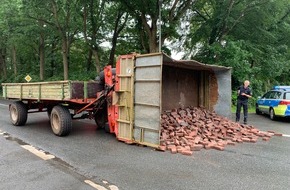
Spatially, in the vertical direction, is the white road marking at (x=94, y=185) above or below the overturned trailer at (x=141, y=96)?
below

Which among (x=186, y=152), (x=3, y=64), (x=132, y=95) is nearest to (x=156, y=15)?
(x=132, y=95)

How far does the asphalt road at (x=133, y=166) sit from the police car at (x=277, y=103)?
→ 16.8 feet

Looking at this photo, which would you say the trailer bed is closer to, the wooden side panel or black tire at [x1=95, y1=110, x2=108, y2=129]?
the wooden side panel

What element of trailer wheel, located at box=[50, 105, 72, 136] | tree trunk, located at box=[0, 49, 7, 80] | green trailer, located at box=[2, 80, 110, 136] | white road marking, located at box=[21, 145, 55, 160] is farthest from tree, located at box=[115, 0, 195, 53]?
tree trunk, located at box=[0, 49, 7, 80]

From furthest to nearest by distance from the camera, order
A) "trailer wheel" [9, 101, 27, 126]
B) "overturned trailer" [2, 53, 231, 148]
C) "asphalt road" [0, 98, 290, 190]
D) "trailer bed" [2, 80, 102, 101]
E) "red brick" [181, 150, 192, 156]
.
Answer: "trailer wheel" [9, 101, 27, 126] → "trailer bed" [2, 80, 102, 101] → "overturned trailer" [2, 53, 231, 148] → "red brick" [181, 150, 192, 156] → "asphalt road" [0, 98, 290, 190]

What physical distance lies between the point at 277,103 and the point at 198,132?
6.88 m

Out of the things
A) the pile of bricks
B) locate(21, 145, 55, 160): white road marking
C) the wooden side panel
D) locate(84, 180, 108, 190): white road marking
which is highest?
the wooden side panel

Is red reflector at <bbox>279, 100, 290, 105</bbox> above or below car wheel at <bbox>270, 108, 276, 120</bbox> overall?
above

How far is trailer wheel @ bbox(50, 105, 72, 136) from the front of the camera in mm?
8031

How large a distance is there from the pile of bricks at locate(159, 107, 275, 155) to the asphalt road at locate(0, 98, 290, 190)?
29 cm

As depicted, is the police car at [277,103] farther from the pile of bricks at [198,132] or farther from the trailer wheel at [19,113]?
the trailer wheel at [19,113]

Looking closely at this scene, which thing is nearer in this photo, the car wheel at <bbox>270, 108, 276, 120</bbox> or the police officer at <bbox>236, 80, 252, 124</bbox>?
the police officer at <bbox>236, 80, 252, 124</bbox>

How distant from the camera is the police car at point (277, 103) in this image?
12430mm

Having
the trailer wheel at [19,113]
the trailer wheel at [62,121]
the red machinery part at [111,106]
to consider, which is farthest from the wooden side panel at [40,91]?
the red machinery part at [111,106]
